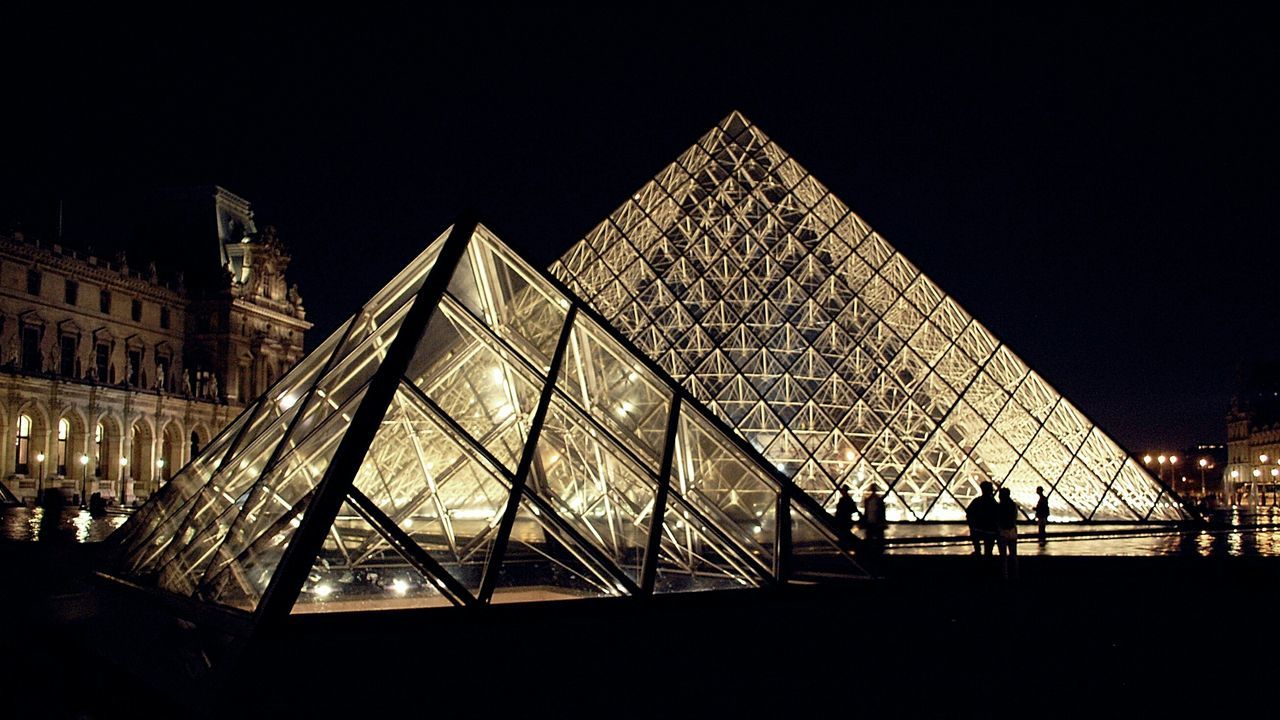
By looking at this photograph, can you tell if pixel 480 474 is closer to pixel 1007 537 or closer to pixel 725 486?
pixel 725 486

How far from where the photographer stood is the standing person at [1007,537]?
1124cm

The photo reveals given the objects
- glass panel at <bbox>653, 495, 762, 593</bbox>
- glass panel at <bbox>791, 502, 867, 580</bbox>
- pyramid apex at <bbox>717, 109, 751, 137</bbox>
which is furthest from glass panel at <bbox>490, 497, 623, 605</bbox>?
pyramid apex at <bbox>717, 109, 751, 137</bbox>

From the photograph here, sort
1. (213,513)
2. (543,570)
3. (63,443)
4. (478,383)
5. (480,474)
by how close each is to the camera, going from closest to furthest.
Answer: (213,513)
(480,474)
(478,383)
(543,570)
(63,443)

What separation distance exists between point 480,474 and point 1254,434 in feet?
318

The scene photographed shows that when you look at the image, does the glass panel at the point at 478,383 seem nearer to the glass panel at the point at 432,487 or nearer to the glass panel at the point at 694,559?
the glass panel at the point at 432,487

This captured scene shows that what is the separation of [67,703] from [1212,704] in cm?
577

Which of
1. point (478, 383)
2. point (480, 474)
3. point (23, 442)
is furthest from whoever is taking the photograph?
point (23, 442)

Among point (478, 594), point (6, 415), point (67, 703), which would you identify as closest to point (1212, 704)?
point (478, 594)

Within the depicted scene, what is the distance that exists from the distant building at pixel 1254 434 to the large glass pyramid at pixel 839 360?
68.4 meters

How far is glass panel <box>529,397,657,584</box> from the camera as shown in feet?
24.5

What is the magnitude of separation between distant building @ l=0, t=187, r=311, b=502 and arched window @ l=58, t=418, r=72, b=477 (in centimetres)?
6

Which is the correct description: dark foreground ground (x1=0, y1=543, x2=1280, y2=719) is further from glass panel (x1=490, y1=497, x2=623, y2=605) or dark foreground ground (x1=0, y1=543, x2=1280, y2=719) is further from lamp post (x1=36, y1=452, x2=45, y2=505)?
lamp post (x1=36, y1=452, x2=45, y2=505)

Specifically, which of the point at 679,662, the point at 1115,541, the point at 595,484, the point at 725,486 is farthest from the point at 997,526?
the point at 1115,541

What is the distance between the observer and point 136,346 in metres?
55.9
